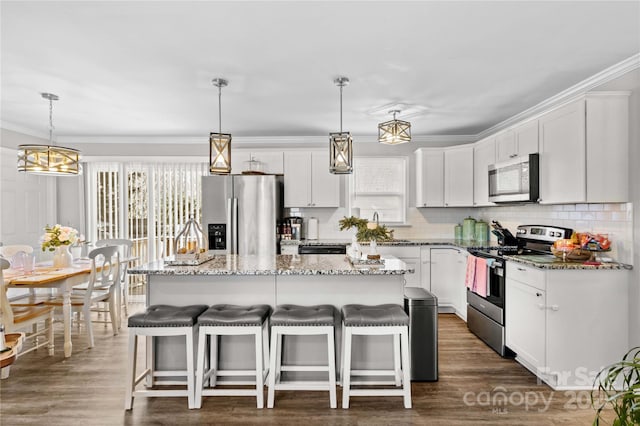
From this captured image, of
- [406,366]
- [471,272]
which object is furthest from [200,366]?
[471,272]

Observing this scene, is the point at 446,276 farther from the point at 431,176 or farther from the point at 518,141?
the point at 518,141

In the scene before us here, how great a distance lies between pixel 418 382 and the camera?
3068 mm

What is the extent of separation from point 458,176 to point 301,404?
380 centimetres

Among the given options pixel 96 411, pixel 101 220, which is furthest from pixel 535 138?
pixel 101 220

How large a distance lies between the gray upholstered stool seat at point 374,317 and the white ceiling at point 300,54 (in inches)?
74.2

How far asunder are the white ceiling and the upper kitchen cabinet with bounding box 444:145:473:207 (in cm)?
76

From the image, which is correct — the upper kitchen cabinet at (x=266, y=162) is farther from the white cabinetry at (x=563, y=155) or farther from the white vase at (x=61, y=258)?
the white cabinetry at (x=563, y=155)

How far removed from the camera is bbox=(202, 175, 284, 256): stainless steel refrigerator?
199 inches

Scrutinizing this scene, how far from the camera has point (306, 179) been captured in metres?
5.54

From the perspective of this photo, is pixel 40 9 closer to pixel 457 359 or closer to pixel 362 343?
pixel 362 343

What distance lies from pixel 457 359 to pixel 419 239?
2343mm

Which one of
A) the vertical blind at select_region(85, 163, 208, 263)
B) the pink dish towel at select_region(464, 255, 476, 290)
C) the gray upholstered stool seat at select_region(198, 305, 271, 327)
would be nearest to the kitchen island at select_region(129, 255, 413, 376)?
the gray upholstered stool seat at select_region(198, 305, 271, 327)

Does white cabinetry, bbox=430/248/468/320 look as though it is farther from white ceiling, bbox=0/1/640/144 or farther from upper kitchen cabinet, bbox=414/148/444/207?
white ceiling, bbox=0/1/640/144

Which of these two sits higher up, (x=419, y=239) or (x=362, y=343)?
(x=419, y=239)
